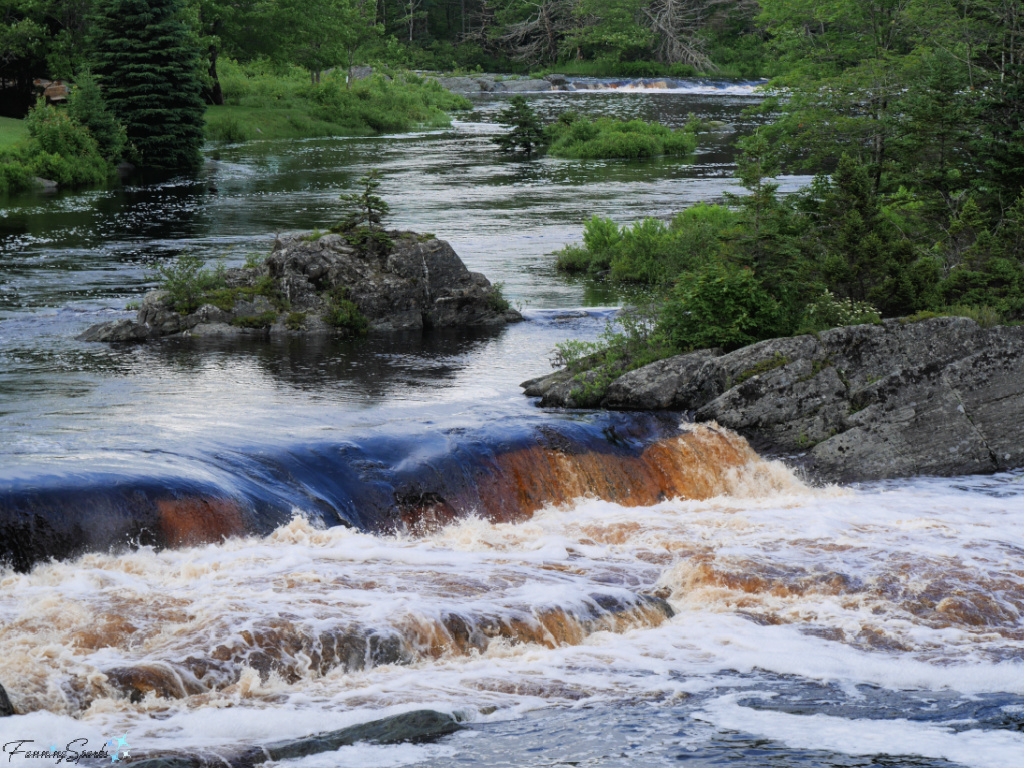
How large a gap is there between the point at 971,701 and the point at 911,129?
15.1m

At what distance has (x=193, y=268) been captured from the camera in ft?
68.0

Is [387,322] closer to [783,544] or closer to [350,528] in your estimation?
[350,528]

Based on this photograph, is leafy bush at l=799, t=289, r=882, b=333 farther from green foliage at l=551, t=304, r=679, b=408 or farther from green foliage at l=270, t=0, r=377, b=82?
green foliage at l=270, t=0, r=377, b=82

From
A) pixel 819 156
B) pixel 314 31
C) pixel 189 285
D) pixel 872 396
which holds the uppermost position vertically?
pixel 314 31

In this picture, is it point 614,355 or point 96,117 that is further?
point 96,117

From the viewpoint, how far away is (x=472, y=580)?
10445mm

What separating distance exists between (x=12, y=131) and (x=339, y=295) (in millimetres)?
27818

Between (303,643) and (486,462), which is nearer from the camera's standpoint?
(303,643)

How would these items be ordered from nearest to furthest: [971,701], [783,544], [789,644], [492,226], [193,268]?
[971,701] → [789,644] → [783,544] → [193,268] → [492,226]

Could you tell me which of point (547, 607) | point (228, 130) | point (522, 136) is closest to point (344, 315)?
point (547, 607)

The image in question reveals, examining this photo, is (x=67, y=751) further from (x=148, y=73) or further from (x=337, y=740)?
(x=148, y=73)

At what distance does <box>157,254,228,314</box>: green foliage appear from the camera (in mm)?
20266

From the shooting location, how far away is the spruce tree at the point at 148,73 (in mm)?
43000

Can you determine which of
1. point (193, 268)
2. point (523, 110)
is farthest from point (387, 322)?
point (523, 110)
